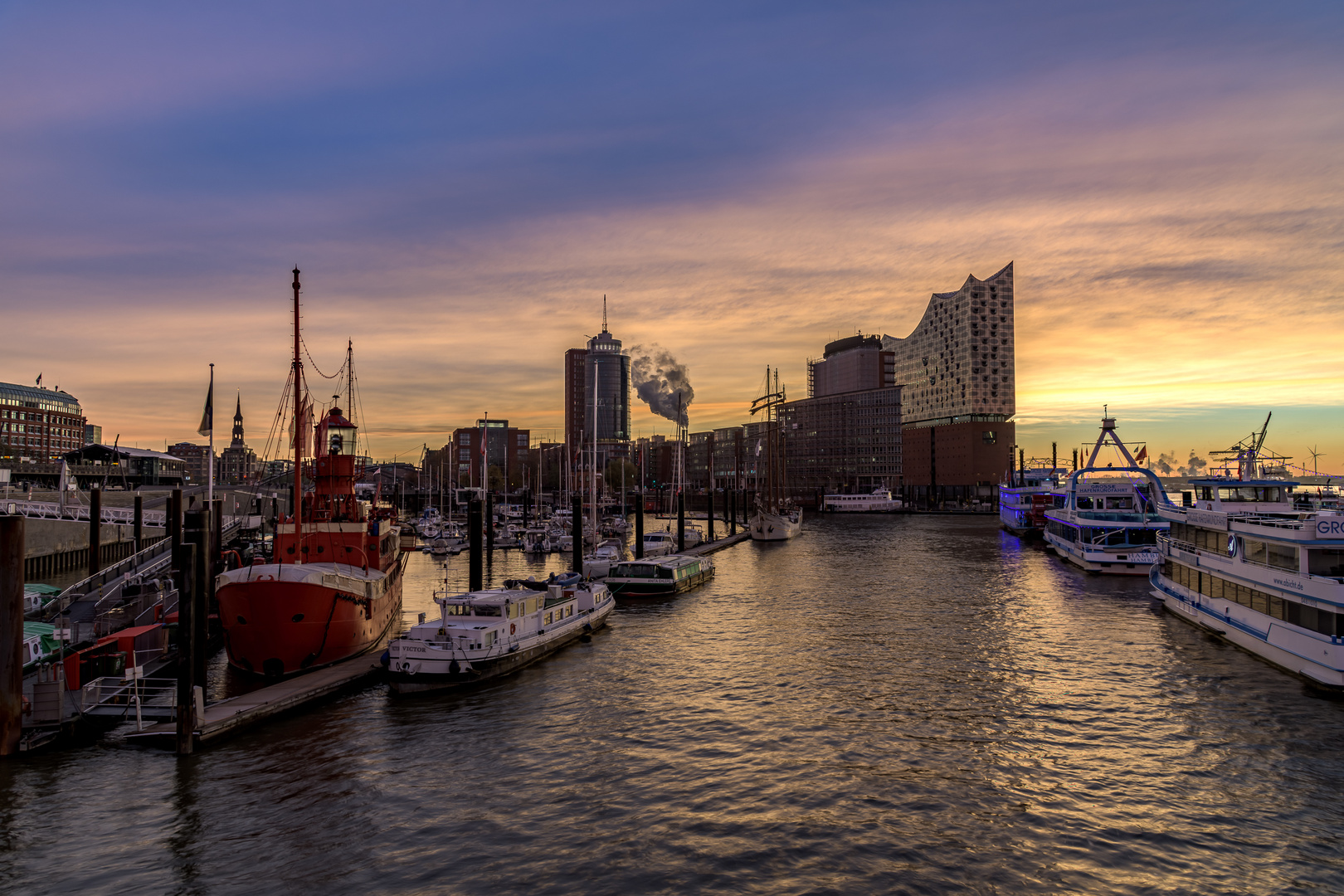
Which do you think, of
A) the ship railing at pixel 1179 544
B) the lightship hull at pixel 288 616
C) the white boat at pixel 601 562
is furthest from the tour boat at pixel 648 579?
the ship railing at pixel 1179 544

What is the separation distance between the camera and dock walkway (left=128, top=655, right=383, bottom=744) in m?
21.0

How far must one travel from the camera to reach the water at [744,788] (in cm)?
1538

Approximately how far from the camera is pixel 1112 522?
6241cm

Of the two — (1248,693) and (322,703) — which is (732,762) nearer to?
(322,703)

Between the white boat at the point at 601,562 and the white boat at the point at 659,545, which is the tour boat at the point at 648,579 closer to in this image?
the white boat at the point at 601,562

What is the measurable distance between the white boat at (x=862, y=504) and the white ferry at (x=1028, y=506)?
58294 mm

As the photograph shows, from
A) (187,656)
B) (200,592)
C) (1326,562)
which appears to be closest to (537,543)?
(200,592)

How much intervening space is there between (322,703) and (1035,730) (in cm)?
2378

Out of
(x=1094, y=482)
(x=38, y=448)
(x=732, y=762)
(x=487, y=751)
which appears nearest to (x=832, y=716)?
(x=732, y=762)

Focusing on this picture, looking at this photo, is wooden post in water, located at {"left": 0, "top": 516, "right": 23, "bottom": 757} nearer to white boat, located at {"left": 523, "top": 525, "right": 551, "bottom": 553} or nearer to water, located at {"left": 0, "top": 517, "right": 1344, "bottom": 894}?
water, located at {"left": 0, "top": 517, "right": 1344, "bottom": 894}

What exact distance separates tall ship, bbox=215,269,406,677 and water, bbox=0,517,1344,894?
11.4 ft

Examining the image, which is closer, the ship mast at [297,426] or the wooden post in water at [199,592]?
the wooden post in water at [199,592]

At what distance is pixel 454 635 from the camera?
28.2 m

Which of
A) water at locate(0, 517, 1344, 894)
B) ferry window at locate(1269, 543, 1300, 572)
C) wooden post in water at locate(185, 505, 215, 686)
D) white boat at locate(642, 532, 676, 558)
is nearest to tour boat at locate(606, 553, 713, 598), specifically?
water at locate(0, 517, 1344, 894)
